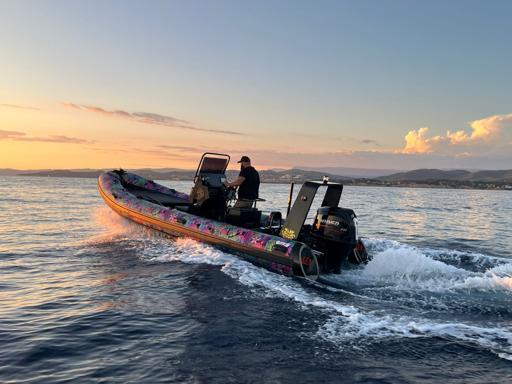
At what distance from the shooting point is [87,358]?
4.37 m

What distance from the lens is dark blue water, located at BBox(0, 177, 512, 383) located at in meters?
4.07

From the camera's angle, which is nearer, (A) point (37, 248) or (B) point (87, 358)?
(B) point (87, 358)

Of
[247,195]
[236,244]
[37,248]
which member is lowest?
[37,248]

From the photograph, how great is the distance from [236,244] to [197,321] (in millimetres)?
3799

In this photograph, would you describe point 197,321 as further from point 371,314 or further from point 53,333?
point 371,314

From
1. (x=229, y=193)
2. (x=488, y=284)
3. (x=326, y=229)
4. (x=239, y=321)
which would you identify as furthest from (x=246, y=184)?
(x=488, y=284)

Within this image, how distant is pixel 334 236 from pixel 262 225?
9.68 ft

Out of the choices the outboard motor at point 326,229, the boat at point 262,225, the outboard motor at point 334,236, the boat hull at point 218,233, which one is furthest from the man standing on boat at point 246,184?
the outboard motor at point 334,236

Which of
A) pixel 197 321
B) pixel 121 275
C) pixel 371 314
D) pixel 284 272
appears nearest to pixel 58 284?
pixel 121 275

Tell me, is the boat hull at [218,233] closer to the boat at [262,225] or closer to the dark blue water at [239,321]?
the boat at [262,225]

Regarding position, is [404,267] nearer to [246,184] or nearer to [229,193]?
[246,184]

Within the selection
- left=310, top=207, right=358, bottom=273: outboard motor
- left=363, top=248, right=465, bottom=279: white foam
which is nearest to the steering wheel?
left=310, top=207, right=358, bottom=273: outboard motor

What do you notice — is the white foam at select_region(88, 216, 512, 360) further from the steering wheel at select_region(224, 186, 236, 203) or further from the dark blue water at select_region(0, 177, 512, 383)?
the steering wheel at select_region(224, 186, 236, 203)

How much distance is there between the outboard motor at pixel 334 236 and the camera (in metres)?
8.17
